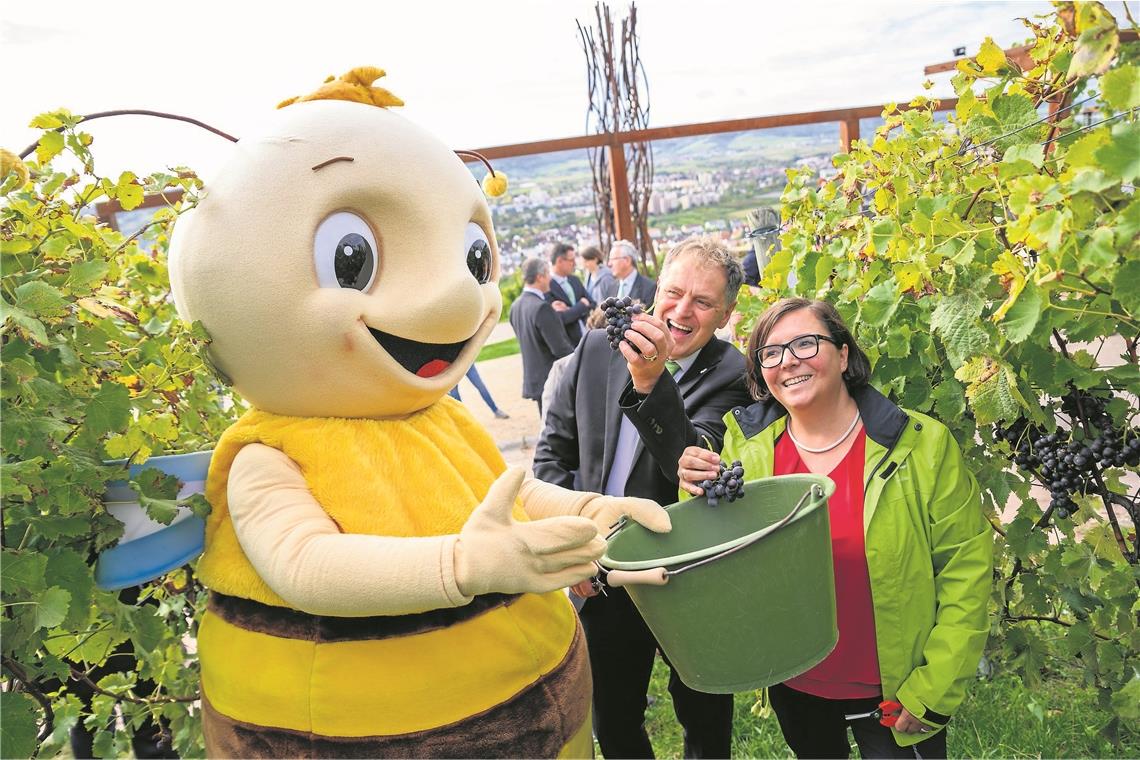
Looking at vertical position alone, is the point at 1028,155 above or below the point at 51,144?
below

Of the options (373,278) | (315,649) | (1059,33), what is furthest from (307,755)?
(1059,33)

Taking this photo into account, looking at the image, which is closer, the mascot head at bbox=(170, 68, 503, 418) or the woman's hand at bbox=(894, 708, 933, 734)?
the mascot head at bbox=(170, 68, 503, 418)

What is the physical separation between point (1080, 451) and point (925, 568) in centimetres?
43

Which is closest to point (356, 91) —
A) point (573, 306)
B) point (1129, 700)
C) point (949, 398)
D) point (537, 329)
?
point (949, 398)

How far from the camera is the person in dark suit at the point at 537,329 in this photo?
6117 mm

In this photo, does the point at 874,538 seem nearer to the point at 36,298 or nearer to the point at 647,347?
the point at 647,347

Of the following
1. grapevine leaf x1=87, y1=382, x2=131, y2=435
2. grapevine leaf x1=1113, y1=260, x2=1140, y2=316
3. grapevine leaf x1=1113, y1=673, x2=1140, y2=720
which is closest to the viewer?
grapevine leaf x1=1113, y1=260, x2=1140, y2=316

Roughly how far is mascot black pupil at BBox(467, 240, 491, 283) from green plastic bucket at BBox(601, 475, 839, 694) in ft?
2.01

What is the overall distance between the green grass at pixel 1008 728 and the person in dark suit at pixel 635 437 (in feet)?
1.67

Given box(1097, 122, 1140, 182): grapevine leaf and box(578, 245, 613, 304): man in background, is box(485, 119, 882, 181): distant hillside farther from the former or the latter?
box(1097, 122, 1140, 182): grapevine leaf

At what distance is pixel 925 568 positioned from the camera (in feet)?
6.23

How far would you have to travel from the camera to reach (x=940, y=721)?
1907 millimetres

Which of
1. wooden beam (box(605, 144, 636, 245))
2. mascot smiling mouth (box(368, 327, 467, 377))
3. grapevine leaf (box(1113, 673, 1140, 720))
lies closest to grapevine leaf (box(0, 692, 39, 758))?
mascot smiling mouth (box(368, 327, 467, 377))

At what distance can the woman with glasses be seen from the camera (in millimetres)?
1883
